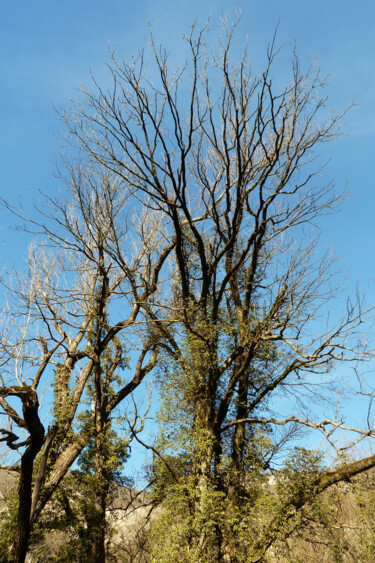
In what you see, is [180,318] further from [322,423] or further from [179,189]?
Answer: [322,423]

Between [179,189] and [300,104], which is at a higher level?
[300,104]

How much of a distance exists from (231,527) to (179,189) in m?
7.47

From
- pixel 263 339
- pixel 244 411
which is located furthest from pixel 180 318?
pixel 244 411

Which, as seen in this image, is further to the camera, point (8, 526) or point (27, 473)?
point (8, 526)

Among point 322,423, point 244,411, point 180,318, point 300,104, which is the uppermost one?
point 300,104

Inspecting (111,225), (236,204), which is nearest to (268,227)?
(236,204)

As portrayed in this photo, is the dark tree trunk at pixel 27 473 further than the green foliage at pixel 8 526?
No

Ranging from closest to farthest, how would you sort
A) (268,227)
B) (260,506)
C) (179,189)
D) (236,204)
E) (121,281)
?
(260,506) < (179,189) < (236,204) < (268,227) < (121,281)

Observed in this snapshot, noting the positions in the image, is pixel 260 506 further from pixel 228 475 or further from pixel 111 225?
pixel 111 225

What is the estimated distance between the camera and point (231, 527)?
9742 mm

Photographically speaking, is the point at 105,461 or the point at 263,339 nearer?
the point at 263,339

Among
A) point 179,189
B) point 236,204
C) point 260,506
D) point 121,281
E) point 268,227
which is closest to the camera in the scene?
point 260,506

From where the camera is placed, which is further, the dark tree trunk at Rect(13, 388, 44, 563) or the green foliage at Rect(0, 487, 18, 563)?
the green foliage at Rect(0, 487, 18, 563)

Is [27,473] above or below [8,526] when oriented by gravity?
above
